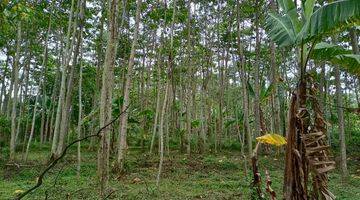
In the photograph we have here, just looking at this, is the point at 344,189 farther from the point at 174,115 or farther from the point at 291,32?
the point at 174,115

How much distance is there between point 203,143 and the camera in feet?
62.7

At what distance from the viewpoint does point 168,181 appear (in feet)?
37.9

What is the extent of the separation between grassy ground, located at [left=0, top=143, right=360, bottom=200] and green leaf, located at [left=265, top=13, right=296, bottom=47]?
4159 millimetres

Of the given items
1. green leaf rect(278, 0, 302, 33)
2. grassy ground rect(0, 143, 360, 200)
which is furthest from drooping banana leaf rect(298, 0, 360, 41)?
grassy ground rect(0, 143, 360, 200)

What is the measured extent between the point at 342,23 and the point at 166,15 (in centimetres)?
949

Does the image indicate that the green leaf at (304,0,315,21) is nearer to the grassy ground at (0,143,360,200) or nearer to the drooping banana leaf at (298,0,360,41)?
the drooping banana leaf at (298,0,360,41)

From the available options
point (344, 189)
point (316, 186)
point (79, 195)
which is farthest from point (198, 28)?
point (316, 186)

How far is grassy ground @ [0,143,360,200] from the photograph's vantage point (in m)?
9.09

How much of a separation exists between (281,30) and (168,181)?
7159mm

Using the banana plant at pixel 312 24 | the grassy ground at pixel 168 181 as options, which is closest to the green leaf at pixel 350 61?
the banana plant at pixel 312 24

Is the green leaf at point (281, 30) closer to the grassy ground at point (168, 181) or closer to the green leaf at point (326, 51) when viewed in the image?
the green leaf at point (326, 51)

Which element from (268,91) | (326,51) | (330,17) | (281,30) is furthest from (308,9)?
(268,91)

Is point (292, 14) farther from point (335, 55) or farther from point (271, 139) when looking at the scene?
point (271, 139)

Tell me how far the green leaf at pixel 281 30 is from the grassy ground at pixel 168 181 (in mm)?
4159
